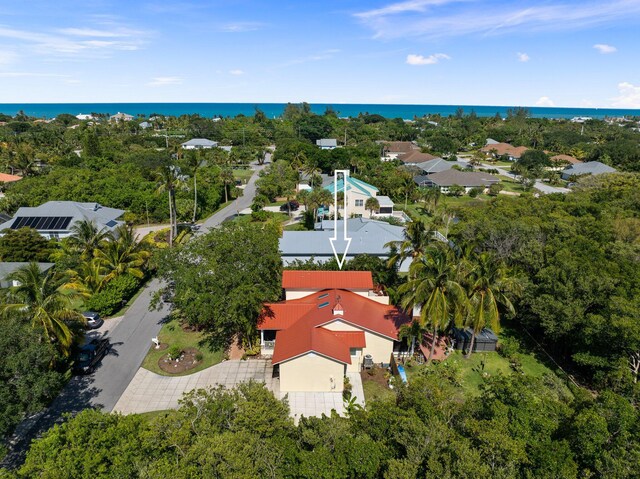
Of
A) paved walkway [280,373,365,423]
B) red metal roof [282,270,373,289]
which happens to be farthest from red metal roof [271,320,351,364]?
red metal roof [282,270,373,289]

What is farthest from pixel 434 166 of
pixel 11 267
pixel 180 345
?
pixel 11 267

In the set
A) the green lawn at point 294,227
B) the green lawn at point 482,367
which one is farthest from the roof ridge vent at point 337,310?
the green lawn at point 294,227

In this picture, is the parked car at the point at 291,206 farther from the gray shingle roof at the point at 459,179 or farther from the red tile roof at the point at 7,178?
the red tile roof at the point at 7,178

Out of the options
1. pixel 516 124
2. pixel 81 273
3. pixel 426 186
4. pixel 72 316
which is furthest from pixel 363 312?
pixel 516 124

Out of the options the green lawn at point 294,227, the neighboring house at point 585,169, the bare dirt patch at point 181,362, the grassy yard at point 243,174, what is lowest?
the bare dirt patch at point 181,362

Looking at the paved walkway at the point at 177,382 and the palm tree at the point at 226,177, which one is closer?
the paved walkway at the point at 177,382

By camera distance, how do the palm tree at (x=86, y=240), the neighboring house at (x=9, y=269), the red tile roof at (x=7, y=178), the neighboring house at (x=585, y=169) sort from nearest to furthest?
the neighboring house at (x=9, y=269)
the palm tree at (x=86, y=240)
the red tile roof at (x=7, y=178)
the neighboring house at (x=585, y=169)
